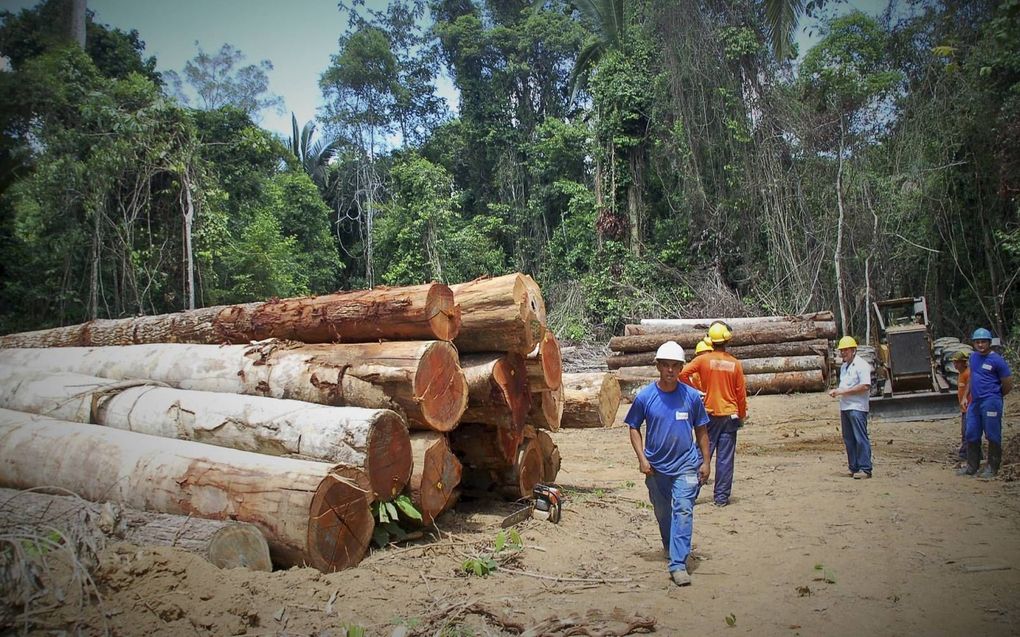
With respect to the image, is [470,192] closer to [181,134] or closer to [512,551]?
[181,134]

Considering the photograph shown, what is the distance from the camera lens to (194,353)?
7340mm

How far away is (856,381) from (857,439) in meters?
0.70

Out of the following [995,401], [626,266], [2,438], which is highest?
[626,266]

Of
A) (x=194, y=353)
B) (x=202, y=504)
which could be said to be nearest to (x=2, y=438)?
(x=194, y=353)

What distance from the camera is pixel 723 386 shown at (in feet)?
24.2

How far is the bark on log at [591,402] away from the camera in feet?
25.7

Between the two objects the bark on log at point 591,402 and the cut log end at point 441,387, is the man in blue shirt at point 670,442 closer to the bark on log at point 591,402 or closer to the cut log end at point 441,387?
the cut log end at point 441,387

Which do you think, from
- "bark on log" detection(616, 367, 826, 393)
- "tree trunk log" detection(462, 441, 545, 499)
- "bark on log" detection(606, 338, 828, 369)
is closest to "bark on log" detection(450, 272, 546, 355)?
"tree trunk log" detection(462, 441, 545, 499)

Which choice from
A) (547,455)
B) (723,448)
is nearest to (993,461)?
(723,448)

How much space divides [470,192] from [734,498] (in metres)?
25.6

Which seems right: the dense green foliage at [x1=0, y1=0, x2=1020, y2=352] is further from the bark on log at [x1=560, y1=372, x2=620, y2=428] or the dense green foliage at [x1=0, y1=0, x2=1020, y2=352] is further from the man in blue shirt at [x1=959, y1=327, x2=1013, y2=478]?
the bark on log at [x1=560, y1=372, x2=620, y2=428]

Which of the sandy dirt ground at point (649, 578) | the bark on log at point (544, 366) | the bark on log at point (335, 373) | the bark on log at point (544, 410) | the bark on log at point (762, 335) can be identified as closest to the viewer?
the sandy dirt ground at point (649, 578)

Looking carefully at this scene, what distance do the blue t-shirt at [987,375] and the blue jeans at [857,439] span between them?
1.15 m

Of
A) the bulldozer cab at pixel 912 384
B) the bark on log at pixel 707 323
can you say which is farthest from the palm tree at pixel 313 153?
the bulldozer cab at pixel 912 384
